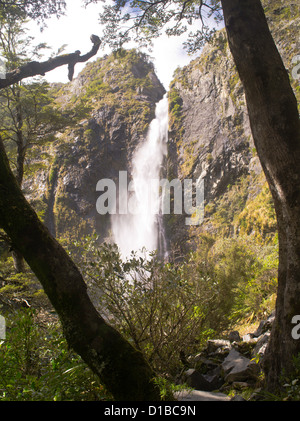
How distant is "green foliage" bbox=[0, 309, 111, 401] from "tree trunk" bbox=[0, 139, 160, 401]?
0.29 metres

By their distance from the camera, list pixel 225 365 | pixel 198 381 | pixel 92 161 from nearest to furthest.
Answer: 1. pixel 198 381
2. pixel 225 365
3. pixel 92 161

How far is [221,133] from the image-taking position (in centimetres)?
2112

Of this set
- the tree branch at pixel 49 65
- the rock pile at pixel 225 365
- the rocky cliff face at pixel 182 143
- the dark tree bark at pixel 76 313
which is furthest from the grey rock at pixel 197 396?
the rocky cliff face at pixel 182 143

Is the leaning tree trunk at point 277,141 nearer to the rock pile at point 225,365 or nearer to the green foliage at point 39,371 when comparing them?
the rock pile at point 225,365

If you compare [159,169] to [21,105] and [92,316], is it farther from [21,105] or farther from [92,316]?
[92,316]

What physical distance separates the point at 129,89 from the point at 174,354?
37.2 m

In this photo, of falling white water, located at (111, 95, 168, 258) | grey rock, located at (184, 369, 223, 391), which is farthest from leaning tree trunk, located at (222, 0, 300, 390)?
falling white water, located at (111, 95, 168, 258)

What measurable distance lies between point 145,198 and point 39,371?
23245 millimetres

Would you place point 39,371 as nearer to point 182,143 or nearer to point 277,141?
point 277,141

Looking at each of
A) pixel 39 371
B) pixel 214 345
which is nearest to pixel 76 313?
pixel 39 371

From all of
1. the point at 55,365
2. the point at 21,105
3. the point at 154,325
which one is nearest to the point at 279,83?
→ the point at 154,325

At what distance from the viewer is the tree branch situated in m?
6.78

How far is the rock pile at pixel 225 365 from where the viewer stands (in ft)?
12.3
